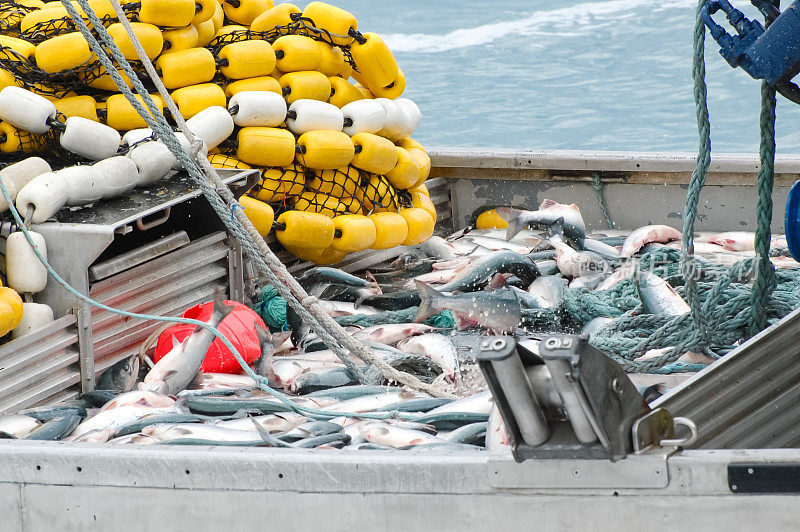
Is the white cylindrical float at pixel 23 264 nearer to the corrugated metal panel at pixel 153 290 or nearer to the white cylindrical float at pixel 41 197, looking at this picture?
the white cylindrical float at pixel 41 197

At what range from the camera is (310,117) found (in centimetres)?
562

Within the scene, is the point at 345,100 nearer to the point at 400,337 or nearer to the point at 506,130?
the point at 400,337

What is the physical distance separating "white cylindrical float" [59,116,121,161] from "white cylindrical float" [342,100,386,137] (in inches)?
54.4

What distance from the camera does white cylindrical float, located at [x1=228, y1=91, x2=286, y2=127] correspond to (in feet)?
18.0

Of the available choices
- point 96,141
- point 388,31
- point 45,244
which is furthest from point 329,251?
point 388,31

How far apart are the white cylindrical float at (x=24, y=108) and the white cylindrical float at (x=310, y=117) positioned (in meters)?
1.27

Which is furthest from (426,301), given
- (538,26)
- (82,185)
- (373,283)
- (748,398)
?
(538,26)

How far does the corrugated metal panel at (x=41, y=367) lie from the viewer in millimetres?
3900

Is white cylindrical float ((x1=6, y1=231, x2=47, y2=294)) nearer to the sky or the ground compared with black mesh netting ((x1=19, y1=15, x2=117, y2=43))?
nearer to the ground

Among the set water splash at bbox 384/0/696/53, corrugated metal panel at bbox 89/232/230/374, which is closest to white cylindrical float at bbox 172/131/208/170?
corrugated metal panel at bbox 89/232/230/374

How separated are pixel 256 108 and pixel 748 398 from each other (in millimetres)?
3236

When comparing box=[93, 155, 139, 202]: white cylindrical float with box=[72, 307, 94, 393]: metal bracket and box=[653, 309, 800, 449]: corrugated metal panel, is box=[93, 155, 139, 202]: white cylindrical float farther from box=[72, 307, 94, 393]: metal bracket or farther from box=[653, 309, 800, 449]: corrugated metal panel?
box=[653, 309, 800, 449]: corrugated metal panel

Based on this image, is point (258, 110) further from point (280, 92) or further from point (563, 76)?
point (563, 76)

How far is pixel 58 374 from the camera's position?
4145mm
